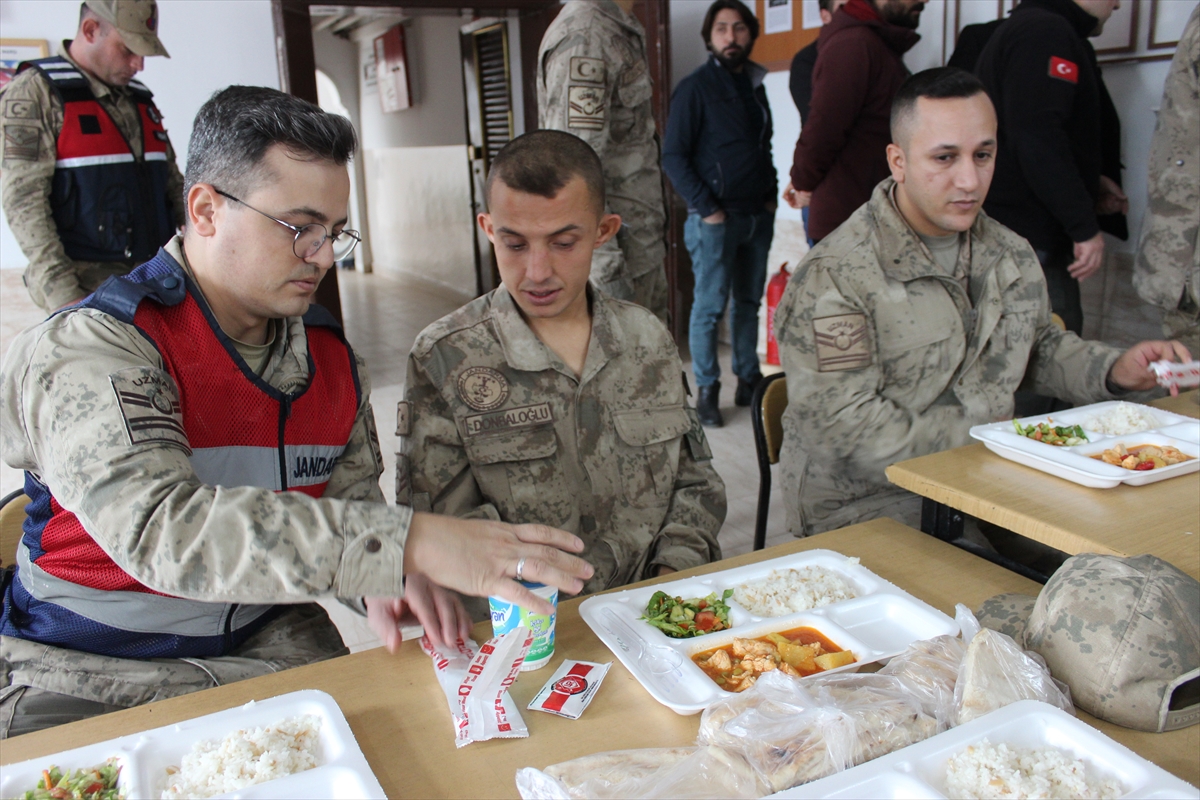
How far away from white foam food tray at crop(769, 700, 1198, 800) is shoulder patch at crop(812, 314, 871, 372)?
1.12 m

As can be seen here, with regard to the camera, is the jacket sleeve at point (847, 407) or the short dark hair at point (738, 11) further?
the short dark hair at point (738, 11)

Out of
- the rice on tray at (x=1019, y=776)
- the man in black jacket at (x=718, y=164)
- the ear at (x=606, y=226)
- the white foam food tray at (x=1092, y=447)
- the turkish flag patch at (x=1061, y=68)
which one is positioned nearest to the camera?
the rice on tray at (x=1019, y=776)

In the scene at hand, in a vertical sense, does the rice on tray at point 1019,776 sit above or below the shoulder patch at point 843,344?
below

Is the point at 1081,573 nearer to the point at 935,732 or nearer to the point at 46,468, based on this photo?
the point at 935,732

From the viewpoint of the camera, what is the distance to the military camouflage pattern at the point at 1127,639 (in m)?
1.02

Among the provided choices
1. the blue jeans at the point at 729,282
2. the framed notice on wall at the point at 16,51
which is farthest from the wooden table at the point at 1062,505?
the framed notice on wall at the point at 16,51

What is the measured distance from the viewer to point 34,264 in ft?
10.4

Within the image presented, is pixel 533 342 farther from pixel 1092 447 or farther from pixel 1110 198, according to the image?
pixel 1110 198

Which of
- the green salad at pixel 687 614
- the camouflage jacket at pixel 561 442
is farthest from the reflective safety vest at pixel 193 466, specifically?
the green salad at pixel 687 614

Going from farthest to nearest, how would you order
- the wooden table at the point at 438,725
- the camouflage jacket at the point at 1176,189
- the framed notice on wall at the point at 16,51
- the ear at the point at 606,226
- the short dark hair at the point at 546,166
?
the framed notice on wall at the point at 16,51 < the camouflage jacket at the point at 1176,189 < the ear at the point at 606,226 < the short dark hair at the point at 546,166 < the wooden table at the point at 438,725

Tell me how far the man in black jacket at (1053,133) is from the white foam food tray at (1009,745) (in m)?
2.55

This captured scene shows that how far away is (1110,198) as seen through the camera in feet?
11.3

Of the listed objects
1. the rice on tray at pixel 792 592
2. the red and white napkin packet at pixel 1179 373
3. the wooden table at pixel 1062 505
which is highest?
the red and white napkin packet at pixel 1179 373

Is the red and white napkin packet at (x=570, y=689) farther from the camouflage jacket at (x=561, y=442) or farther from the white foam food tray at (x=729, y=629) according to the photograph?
the camouflage jacket at (x=561, y=442)
